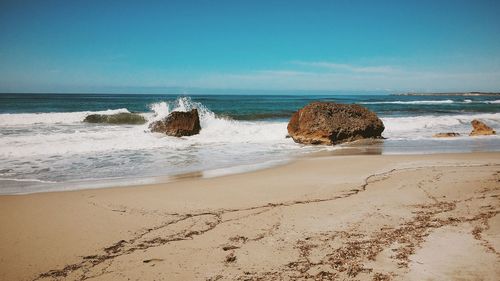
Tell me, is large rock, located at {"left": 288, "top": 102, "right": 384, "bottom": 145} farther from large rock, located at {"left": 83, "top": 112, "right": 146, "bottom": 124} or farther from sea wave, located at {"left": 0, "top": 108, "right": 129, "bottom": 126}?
sea wave, located at {"left": 0, "top": 108, "right": 129, "bottom": 126}

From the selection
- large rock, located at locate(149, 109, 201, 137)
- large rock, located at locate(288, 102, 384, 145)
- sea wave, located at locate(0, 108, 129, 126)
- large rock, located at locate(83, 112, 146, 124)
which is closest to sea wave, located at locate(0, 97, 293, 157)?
large rock, located at locate(149, 109, 201, 137)

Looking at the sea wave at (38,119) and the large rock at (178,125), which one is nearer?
the large rock at (178,125)

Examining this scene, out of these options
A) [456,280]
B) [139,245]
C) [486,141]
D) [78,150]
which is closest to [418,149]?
[486,141]

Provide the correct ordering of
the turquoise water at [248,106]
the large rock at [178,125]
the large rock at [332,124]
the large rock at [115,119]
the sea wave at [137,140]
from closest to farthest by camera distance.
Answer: the sea wave at [137,140] < the large rock at [332,124] < the large rock at [178,125] < the large rock at [115,119] < the turquoise water at [248,106]

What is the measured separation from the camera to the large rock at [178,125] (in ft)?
48.9

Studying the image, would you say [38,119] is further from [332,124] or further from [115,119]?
[332,124]

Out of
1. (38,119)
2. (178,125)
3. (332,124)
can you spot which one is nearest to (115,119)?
(38,119)

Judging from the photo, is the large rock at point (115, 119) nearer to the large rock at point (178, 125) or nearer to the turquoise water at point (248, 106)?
the large rock at point (178, 125)

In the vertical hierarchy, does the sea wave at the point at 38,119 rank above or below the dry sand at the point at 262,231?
above

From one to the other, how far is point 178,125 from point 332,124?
6.58m

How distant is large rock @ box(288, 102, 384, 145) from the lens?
41.8 ft

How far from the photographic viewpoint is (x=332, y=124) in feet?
42.2

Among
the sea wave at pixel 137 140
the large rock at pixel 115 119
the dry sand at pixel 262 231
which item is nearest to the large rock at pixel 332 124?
the sea wave at pixel 137 140

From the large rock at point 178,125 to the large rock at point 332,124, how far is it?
174 inches
